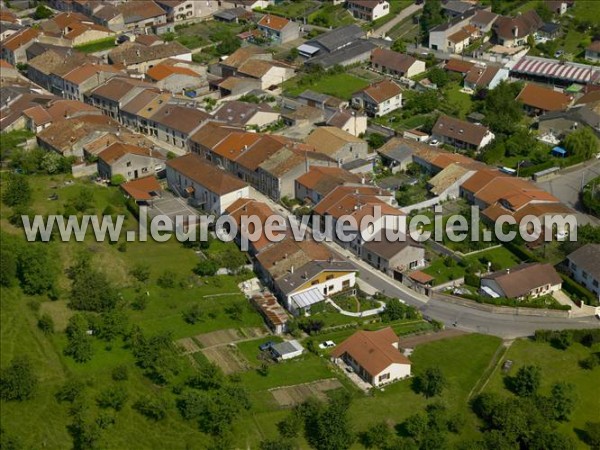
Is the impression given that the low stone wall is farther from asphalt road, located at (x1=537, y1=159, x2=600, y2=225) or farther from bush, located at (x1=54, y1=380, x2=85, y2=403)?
bush, located at (x1=54, y1=380, x2=85, y2=403)

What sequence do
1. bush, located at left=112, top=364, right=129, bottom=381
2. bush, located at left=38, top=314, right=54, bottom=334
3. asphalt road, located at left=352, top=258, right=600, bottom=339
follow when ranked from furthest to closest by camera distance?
asphalt road, located at left=352, top=258, right=600, bottom=339 → bush, located at left=38, top=314, right=54, bottom=334 → bush, located at left=112, top=364, right=129, bottom=381

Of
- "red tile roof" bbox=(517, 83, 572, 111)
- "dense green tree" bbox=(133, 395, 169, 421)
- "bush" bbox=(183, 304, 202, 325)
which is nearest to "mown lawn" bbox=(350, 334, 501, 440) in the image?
"dense green tree" bbox=(133, 395, 169, 421)

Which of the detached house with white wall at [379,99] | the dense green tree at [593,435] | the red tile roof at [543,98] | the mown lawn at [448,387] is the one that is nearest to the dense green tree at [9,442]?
the mown lawn at [448,387]

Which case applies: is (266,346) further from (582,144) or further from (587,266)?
(582,144)

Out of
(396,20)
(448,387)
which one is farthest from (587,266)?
(396,20)

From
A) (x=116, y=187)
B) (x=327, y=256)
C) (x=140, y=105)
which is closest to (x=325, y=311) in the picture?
(x=327, y=256)

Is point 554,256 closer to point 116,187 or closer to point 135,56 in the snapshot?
point 116,187

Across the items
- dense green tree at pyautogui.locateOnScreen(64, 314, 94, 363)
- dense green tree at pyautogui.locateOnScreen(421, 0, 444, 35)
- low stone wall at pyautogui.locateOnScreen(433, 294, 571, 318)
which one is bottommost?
dense green tree at pyautogui.locateOnScreen(421, 0, 444, 35)
